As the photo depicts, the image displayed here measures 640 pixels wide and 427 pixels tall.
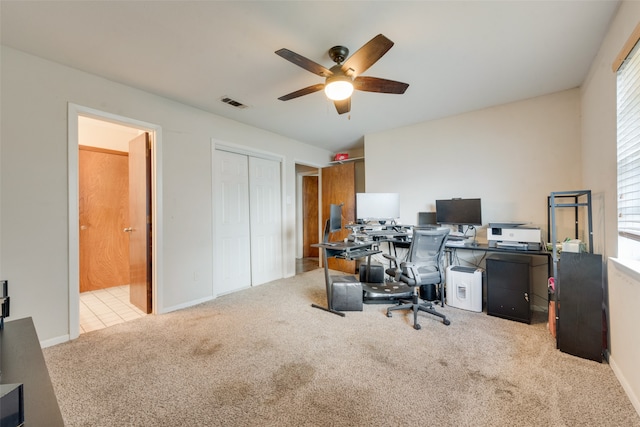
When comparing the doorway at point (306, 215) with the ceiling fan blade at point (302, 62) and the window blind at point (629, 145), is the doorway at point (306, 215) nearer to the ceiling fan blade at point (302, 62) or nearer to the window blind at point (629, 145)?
the ceiling fan blade at point (302, 62)

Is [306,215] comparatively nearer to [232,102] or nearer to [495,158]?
→ [232,102]

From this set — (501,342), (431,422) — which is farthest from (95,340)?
(501,342)

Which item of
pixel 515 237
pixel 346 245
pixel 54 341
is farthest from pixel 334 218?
pixel 54 341

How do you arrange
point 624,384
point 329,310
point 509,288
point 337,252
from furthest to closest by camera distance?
point 337,252, point 329,310, point 509,288, point 624,384

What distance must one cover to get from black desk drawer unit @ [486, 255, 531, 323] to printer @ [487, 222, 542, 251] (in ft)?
0.52

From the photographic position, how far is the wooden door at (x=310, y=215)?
259 inches

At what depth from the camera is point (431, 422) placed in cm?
142

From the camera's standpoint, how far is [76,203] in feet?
8.01

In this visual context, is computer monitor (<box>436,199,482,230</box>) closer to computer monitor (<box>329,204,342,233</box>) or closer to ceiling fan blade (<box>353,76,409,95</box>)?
computer monitor (<box>329,204,342,233</box>)

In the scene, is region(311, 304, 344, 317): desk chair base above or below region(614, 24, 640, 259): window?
below

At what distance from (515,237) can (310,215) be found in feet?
14.9

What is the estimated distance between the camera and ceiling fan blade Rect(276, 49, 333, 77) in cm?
165

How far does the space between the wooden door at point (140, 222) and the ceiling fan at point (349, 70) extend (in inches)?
77.5

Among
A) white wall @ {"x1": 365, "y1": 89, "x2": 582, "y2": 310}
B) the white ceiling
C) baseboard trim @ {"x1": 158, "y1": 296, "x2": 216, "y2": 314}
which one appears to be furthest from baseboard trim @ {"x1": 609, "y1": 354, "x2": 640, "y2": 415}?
baseboard trim @ {"x1": 158, "y1": 296, "x2": 216, "y2": 314}
